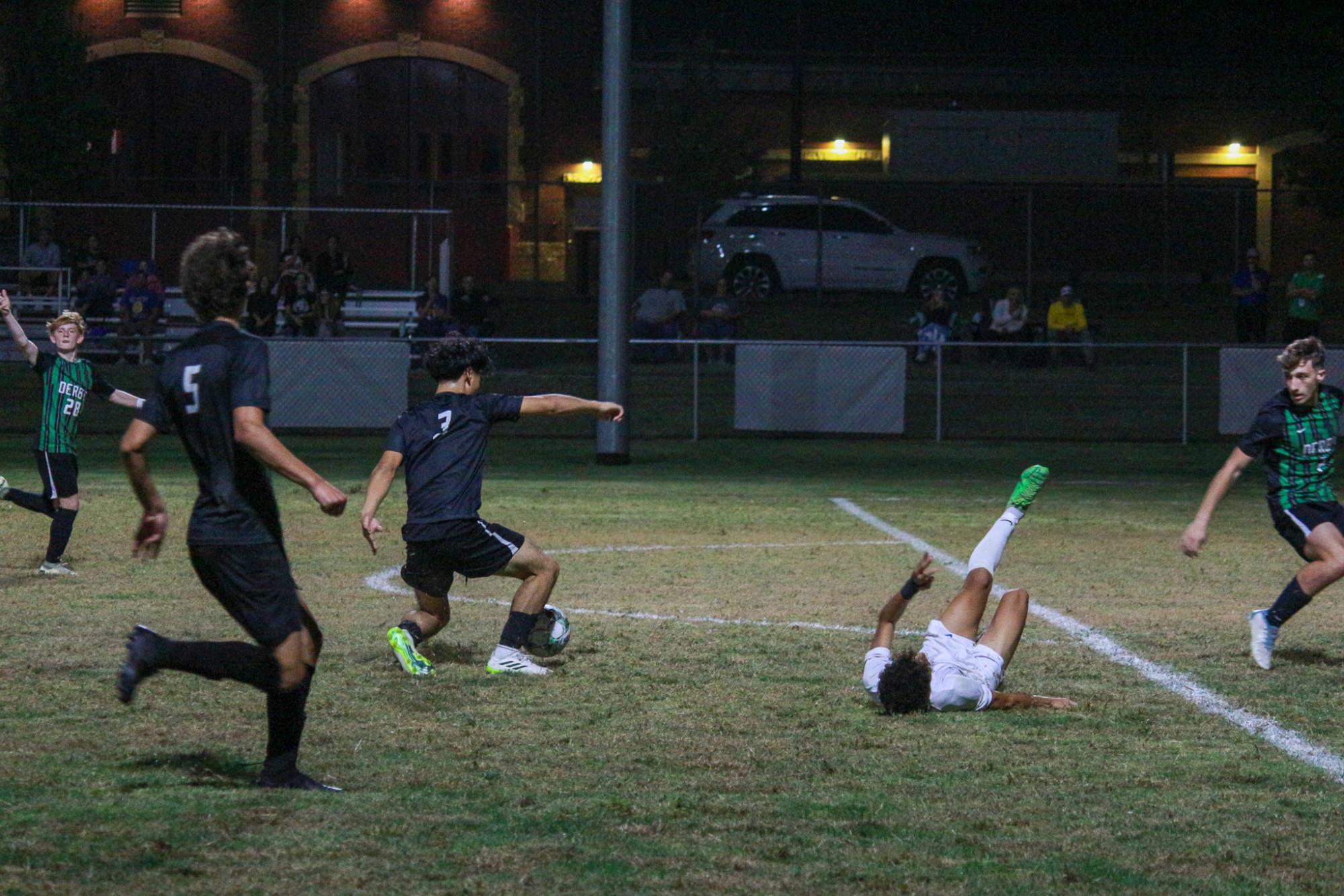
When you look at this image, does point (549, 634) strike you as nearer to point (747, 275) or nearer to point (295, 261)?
point (295, 261)

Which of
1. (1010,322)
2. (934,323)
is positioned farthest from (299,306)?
(1010,322)

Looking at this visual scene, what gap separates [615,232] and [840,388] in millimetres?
4996

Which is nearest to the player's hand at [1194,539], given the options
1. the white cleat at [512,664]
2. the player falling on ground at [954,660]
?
the player falling on ground at [954,660]

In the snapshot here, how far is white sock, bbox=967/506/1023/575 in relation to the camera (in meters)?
7.41

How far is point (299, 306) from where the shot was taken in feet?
89.6

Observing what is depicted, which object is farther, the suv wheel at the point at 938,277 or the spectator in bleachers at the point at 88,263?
the suv wheel at the point at 938,277

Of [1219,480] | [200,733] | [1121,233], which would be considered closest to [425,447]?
[200,733]

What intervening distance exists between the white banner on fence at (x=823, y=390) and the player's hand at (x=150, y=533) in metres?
17.8

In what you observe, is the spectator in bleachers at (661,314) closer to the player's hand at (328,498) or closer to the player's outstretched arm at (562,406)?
the player's outstretched arm at (562,406)

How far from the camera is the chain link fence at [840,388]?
23141 mm

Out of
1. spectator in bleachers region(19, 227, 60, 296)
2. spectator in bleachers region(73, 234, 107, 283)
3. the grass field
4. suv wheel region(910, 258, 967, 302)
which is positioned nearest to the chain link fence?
spectator in bleachers region(73, 234, 107, 283)

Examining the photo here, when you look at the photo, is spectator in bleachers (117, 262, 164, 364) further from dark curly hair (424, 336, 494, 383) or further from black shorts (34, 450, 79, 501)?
dark curly hair (424, 336, 494, 383)

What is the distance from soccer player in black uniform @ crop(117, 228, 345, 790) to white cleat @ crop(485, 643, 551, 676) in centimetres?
216

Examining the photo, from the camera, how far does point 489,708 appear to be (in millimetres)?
7027
